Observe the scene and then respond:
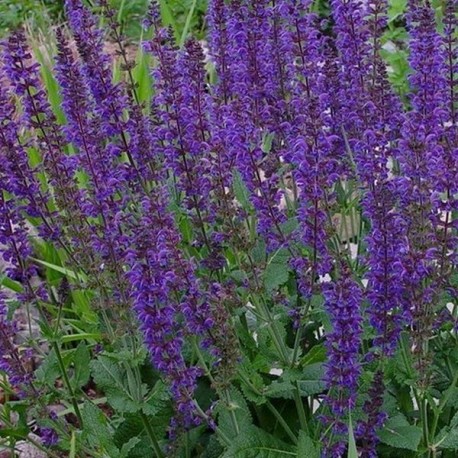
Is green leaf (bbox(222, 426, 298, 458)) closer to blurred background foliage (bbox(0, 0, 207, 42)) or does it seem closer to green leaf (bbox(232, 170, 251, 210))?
green leaf (bbox(232, 170, 251, 210))

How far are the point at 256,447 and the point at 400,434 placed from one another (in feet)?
1.64

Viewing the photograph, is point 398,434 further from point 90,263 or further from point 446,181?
point 90,263

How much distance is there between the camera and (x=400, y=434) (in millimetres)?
2965

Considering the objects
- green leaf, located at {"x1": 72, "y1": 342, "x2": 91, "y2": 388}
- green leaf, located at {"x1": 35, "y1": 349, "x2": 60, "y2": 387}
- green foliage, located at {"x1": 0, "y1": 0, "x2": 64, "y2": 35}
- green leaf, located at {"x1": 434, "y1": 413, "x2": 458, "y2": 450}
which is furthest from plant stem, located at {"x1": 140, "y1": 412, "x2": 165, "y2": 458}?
green foliage, located at {"x1": 0, "y1": 0, "x2": 64, "y2": 35}

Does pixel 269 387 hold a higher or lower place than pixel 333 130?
lower

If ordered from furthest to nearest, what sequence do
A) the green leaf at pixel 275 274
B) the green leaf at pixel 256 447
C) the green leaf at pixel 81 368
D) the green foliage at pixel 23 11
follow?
the green foliage at pixel 23 11 < the green leaf at pixel 81 368 < the green leaf at pixel 275 274 < the green leaf at pixel 256 447

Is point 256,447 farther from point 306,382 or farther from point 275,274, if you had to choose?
point 275,274

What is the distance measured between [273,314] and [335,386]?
1.65 ft

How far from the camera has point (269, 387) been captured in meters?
3.07

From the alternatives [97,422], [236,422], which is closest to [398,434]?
[236,422]

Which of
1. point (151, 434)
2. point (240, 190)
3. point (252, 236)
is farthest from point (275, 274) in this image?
point (151, 434)

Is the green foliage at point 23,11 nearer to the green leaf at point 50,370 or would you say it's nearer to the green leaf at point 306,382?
the green leaf at point 50,370

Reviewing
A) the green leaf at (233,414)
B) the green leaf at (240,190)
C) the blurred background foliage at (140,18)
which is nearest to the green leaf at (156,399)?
the green leaf at (233,414)

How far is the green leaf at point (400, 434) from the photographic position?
9.50 ft
